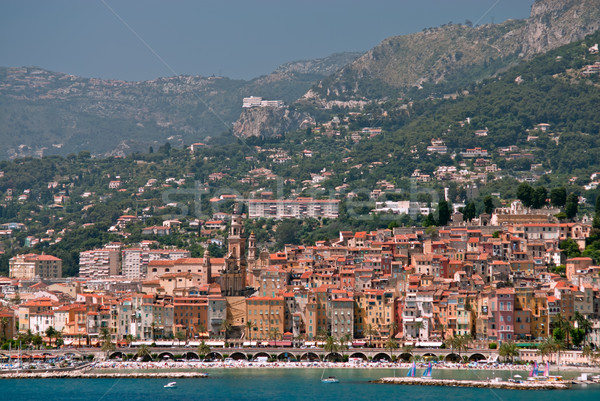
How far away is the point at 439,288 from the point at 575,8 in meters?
124

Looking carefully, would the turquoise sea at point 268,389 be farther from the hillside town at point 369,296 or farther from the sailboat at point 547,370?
the hillside town at point 369,296

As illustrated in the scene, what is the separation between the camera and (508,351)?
76.6m

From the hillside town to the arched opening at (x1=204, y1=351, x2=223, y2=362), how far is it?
2.50m

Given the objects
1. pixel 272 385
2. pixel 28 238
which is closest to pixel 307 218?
pixel 28 238

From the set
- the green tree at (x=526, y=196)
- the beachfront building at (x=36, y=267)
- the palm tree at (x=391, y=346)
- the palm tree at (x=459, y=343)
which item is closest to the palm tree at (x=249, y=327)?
the palm tree at (x=391, y=346)

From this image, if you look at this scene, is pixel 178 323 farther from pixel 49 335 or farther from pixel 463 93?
pixel 463 93

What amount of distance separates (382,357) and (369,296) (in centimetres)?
558

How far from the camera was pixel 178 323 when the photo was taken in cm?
8681

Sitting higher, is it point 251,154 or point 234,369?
point 251,154

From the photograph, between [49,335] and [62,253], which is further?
[62,253]

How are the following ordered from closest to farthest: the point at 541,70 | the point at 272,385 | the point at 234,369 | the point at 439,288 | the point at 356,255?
the point at 272,385 < the point at 234,369 < the point at 439,288 < the point at 356,255 < the point at 541,70

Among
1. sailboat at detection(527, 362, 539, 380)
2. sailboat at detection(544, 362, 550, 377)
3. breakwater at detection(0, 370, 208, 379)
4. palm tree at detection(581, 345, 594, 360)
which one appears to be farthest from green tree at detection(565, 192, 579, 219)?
breakwater at detection(0, 370, 208, 379)

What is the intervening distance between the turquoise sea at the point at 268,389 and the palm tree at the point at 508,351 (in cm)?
190

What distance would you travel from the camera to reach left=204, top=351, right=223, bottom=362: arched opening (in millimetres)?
81812
